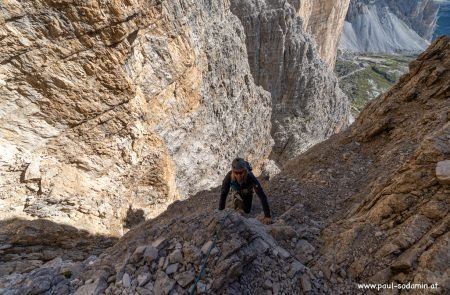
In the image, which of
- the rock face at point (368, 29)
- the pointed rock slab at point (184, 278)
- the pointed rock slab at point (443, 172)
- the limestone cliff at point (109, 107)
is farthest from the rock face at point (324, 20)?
the rock face at point (368, 29)

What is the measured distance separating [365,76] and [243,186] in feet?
456

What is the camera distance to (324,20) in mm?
53469

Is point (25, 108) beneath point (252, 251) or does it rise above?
above

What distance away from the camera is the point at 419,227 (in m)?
4.59

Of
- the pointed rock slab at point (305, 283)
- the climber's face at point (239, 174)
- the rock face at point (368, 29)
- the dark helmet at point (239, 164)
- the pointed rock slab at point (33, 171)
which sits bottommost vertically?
the pointed rock slab at point (305, 283)

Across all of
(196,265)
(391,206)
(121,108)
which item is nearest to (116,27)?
(121,108)

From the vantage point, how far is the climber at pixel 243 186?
22.9 feet

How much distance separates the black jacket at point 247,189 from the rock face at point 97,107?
8999 mm

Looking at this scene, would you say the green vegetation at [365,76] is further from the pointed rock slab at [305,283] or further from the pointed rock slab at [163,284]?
the pointed rock slab at [163,284]

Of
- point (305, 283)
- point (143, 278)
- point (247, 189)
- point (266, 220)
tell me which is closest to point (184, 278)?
point (143, 278)

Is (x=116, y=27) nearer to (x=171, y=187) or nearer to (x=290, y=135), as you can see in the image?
(x=171, y=187)

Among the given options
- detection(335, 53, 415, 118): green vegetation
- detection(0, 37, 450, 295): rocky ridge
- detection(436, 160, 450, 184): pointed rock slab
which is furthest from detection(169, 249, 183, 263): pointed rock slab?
detection(335, 53, 415, 118): green vegetation

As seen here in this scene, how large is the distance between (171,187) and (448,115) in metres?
15.8

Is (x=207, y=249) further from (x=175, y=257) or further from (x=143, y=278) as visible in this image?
(x=143, y=278)
